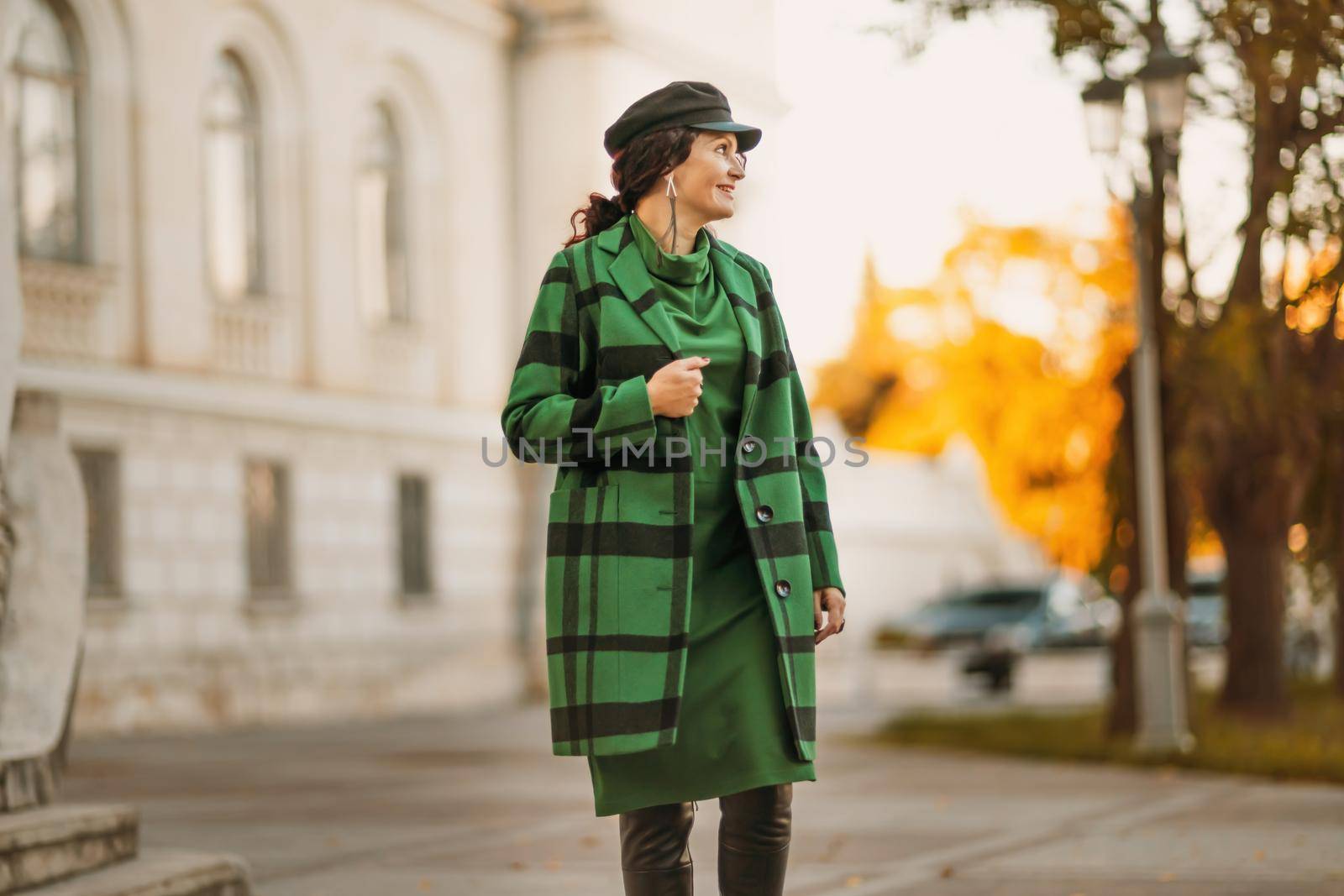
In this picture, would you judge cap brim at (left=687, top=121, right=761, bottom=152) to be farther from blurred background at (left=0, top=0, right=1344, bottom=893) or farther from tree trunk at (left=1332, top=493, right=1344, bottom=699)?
tree trunk at (left=1332, top=493, right=1344, bottom=699)

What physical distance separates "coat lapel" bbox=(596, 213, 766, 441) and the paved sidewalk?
304cm

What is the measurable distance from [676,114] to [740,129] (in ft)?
0.44

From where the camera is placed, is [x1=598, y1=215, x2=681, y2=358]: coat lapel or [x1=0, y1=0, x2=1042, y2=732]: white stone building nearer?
[x1=598, y1=215, x2=681, y2=358]: coat lapel

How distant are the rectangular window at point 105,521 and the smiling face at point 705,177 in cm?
1761

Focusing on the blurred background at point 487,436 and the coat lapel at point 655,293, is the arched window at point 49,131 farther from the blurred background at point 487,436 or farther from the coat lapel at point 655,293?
the coat lapel at point 655,293

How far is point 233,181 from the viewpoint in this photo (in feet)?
78.3

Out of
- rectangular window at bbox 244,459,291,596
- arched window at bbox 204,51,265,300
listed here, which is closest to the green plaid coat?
rectangular window at bbox 244,459,291,596

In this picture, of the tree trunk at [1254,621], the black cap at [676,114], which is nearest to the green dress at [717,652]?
the black cap at [676,114]

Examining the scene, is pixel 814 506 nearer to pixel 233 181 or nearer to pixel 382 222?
pixel 233 181

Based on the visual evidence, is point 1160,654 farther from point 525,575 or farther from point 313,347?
point 525,575

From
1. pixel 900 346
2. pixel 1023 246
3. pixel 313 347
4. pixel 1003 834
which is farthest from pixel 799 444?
pixel 900 346

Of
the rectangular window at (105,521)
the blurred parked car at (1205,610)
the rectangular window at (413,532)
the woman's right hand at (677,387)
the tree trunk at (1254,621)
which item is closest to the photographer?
the woman's right hand at (677,387)

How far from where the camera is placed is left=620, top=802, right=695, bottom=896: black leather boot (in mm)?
4043

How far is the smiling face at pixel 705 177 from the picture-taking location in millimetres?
4168
